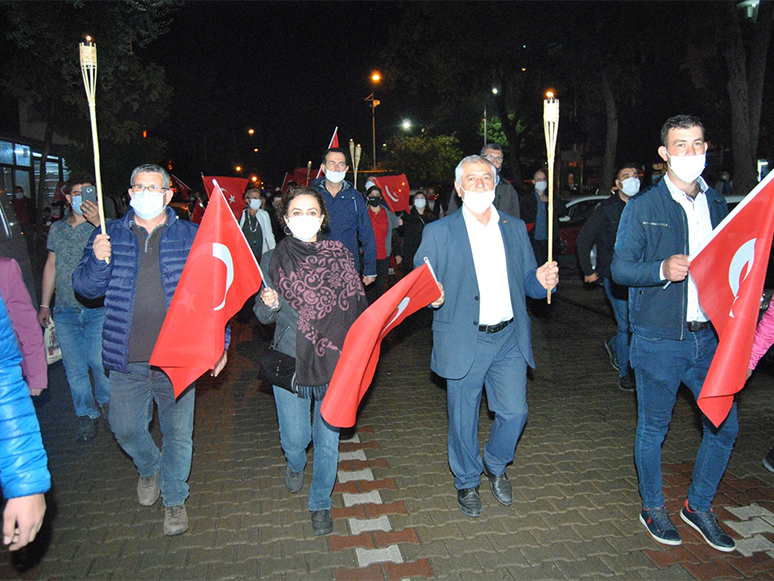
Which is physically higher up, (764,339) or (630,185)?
(630,185)

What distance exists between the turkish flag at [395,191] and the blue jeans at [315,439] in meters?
9.83

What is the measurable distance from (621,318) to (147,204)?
4.80 m

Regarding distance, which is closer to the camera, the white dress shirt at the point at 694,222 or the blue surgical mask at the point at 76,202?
the white dress shirt at the point at 694,222

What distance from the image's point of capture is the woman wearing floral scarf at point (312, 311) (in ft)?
13.0

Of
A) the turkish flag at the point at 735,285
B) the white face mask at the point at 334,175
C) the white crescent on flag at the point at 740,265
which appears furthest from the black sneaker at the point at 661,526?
the white face mask at the point at 334,175

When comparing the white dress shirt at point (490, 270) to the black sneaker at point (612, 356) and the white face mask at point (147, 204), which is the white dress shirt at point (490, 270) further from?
the black sneaker at point (612, 356)

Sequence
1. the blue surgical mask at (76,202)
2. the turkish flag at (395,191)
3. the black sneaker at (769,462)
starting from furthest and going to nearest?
the turkish flag at (395,191)
the blue surgical mask at (76,202)
the black sneaker at (769,462)

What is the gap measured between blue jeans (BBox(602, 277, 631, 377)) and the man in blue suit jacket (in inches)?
102

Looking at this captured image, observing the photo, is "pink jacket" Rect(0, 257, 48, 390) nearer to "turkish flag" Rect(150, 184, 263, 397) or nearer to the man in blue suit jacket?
"turkish flag" Rect(150, 184, 263, 397)

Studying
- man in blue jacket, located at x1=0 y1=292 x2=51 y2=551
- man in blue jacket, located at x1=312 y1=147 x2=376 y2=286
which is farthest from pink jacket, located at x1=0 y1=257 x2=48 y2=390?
man in blue jacket, located at x1=312 y1=147 x2=376 y2=286

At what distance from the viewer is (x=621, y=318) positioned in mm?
6680

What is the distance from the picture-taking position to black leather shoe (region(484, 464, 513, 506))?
4.39 meters

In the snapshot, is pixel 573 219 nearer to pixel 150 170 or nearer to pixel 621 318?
pixel 621 318

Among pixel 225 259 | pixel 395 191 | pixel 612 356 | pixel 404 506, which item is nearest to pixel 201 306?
pixel 225 259
